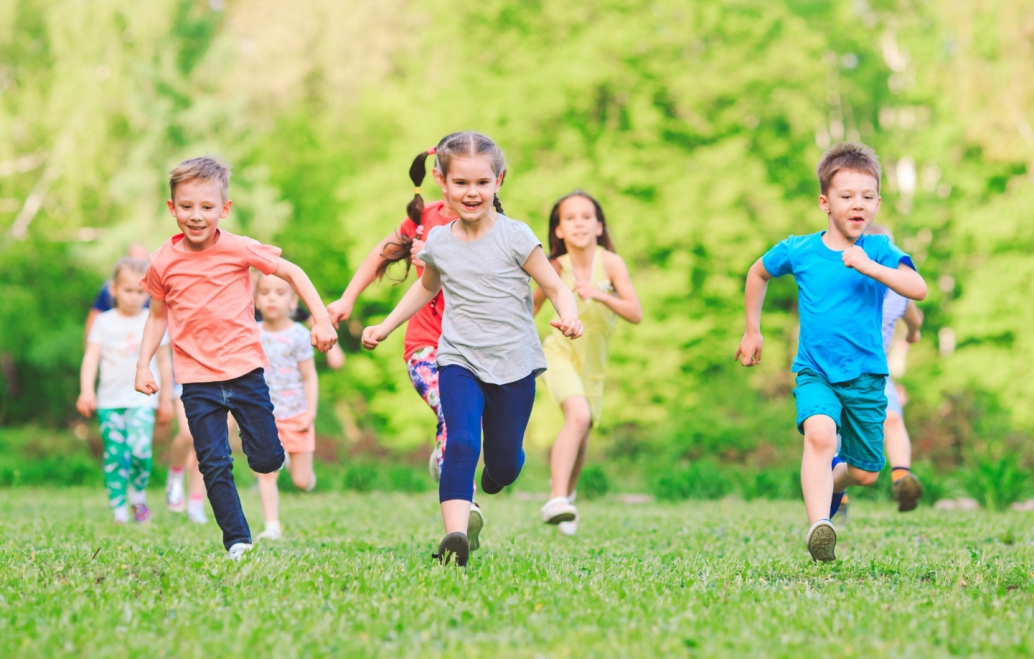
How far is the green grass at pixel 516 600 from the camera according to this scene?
330cm

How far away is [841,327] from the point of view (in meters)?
5.44

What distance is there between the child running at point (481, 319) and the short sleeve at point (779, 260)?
3.91 ft

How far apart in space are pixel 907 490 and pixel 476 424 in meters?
A: 4.25

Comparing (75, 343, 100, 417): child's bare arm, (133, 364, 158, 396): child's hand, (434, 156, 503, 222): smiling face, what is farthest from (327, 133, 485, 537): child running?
(75, 343, 100, 417): child's bare arm

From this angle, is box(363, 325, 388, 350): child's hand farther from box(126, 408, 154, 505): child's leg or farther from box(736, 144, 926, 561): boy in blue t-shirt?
box(126, 408, 154, 505): child's leg

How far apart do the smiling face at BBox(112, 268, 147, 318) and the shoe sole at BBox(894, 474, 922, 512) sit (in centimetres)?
623

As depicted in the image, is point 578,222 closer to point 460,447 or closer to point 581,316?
point 581,316

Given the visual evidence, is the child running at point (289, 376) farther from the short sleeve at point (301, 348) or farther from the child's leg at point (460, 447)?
the child's leg at point (460, 447)

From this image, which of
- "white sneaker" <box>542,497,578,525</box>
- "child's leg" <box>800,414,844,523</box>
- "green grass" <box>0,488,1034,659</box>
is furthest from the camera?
"white sneaker" <box>542,497,578,525</box>

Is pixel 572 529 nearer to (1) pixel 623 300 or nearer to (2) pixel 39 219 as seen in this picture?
(1) pixel 623 300

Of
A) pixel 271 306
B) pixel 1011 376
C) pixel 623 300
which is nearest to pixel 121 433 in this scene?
pixel 271 306

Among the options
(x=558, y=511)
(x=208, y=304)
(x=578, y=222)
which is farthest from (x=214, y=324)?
(x=578, y=222)

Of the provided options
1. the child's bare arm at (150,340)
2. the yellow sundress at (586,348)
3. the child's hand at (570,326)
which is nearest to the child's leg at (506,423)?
the child's hand at (570,326)

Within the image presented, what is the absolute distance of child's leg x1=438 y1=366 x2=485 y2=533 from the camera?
4.96 metres
